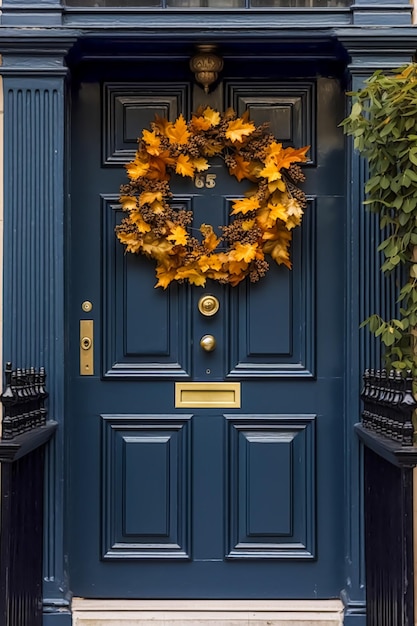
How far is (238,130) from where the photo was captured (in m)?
4.13

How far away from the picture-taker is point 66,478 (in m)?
4.11

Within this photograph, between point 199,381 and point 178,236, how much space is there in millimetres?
731

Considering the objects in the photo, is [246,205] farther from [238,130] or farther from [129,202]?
[129,202]

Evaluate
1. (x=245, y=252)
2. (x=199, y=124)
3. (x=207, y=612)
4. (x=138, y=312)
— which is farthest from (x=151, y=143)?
(x=207, y=612)

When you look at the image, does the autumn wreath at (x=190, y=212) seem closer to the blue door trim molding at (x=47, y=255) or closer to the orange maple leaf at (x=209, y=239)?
the orange maple leaf at (x=209, y=239)

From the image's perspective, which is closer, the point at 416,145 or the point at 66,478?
the point at 416,145

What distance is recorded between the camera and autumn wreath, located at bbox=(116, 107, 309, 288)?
413cm

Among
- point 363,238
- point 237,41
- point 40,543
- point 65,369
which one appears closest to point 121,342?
point 65,369

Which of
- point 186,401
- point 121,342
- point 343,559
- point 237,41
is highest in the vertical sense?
point 237,41

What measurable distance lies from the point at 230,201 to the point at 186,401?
1.02m

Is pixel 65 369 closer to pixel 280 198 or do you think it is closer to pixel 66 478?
pixel 66 478

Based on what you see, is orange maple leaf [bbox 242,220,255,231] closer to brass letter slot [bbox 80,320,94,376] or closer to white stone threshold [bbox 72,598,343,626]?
brass letter slot [bbox 80,320,94,376]

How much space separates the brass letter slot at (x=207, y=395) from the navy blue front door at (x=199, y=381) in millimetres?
16

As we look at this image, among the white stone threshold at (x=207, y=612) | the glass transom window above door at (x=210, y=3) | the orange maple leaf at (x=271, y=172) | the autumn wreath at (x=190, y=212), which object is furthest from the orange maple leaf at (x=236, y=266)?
the white stone threshold at (x=207, y=612)
